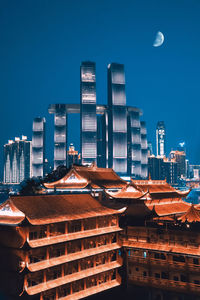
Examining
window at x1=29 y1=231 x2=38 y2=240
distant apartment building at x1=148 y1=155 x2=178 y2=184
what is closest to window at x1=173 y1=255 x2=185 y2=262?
window at x1=29 y1=231 x2=38 y2=240

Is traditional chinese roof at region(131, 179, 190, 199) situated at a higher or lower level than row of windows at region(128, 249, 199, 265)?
higher

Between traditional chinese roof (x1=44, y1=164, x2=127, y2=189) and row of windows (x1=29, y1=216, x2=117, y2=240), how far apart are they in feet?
18.0

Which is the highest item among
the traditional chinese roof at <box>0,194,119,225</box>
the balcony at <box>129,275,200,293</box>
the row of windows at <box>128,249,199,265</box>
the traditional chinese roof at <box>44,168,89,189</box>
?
A: the traditional chinese roof at <box>44,168,89,189</box>

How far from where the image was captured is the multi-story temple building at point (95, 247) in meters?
20.0

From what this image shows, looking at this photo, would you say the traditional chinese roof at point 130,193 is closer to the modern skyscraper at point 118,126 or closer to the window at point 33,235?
the window at point 33,235

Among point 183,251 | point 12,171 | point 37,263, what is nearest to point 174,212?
point 183,251

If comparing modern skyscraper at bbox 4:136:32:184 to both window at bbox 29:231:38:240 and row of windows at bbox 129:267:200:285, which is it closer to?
row of windows at bbox 129:267:200:285

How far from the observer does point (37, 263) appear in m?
19.9

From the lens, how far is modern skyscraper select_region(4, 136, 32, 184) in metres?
182

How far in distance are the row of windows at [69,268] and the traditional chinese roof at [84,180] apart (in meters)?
7.42

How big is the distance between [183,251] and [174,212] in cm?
862

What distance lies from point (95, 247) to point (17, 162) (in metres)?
165

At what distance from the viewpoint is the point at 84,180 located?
31188mm

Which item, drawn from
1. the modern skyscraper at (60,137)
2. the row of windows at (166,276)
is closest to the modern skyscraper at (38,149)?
the modern skyscraper at (60,137)
